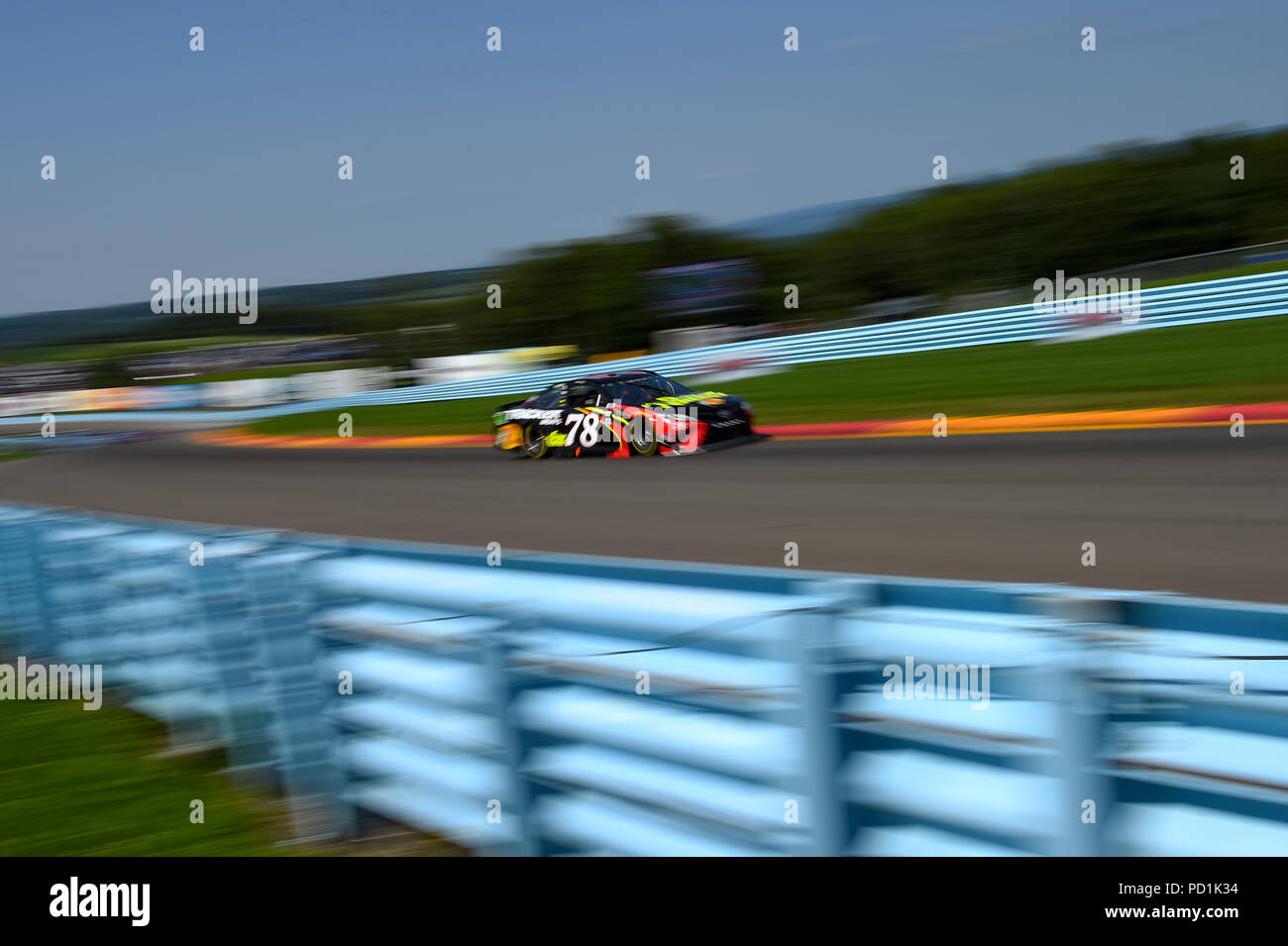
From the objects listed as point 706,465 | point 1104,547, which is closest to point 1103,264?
point 706,465

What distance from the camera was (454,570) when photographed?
4254 mm

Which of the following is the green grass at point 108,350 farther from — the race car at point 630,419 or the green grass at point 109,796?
the green grass at point 109,796

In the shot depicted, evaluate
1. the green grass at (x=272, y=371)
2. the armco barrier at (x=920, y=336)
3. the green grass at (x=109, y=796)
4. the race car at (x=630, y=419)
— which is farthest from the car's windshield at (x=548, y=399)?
the green grass at (x=272, y=371)

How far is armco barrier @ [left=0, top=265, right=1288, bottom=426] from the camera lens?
17906 mm

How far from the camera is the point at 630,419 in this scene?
1517 centimetres

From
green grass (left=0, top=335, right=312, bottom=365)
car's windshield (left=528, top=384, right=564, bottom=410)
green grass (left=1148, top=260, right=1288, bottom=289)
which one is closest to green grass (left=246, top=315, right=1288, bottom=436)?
green grass (left=1148, top=260, right=1288, bottom=289)

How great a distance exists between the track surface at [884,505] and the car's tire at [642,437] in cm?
42

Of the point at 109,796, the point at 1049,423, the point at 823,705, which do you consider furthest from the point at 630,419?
the point at 823,705

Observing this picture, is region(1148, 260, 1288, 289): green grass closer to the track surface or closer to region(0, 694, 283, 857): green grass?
the track surface

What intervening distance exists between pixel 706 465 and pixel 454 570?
9227 millimetres

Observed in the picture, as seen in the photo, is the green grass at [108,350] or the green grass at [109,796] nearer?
the green grass at [109,796]

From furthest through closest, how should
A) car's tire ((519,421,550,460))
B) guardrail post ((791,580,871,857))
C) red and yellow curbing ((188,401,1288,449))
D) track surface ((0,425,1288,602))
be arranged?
car's tire ((519,421,550,460))
red and yellow curbing ((188,401,1288,449))
track surface ((0,425,1288,602))
guardrail post ((791,580,871,857))

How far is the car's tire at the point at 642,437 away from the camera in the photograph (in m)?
15.0

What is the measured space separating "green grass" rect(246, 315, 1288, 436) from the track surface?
2.05 meters
